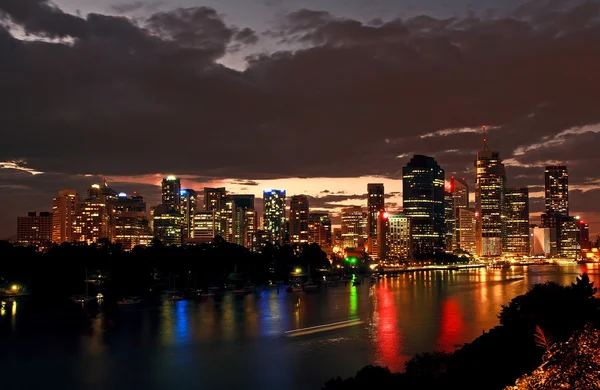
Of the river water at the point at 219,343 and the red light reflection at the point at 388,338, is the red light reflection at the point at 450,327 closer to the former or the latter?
the river water at the point at 219,343

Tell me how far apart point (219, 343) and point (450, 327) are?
72.7 feet

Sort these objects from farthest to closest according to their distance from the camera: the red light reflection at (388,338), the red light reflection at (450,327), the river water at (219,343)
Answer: the red light reflection at (450,327) → the red light reflection at (388,338) → the river water at (219,343)

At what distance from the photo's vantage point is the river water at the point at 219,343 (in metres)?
39.9

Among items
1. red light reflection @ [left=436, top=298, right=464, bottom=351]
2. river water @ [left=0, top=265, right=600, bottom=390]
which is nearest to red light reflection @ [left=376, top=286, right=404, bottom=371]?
river water @ [left=0, top=265, right=600, bottom=390]

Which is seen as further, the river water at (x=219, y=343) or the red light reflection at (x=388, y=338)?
the red light reflection at (x=388, y=338)

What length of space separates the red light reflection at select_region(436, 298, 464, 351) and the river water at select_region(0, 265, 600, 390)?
9 centimetres

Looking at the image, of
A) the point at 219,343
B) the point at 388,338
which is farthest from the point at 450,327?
the point at 219,343

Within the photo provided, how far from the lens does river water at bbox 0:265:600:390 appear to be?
39906 mm

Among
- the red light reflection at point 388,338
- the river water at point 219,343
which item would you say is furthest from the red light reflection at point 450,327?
the red light reflection at point 388,338

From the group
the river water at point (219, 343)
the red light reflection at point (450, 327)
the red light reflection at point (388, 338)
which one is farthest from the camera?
the red light reflection at point (450, 327)

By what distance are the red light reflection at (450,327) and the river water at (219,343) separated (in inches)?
3.5

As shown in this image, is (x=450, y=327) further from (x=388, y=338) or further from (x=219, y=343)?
(x=219, y=343)

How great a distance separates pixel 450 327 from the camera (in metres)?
60.3

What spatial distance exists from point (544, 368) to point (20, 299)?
8755cm
